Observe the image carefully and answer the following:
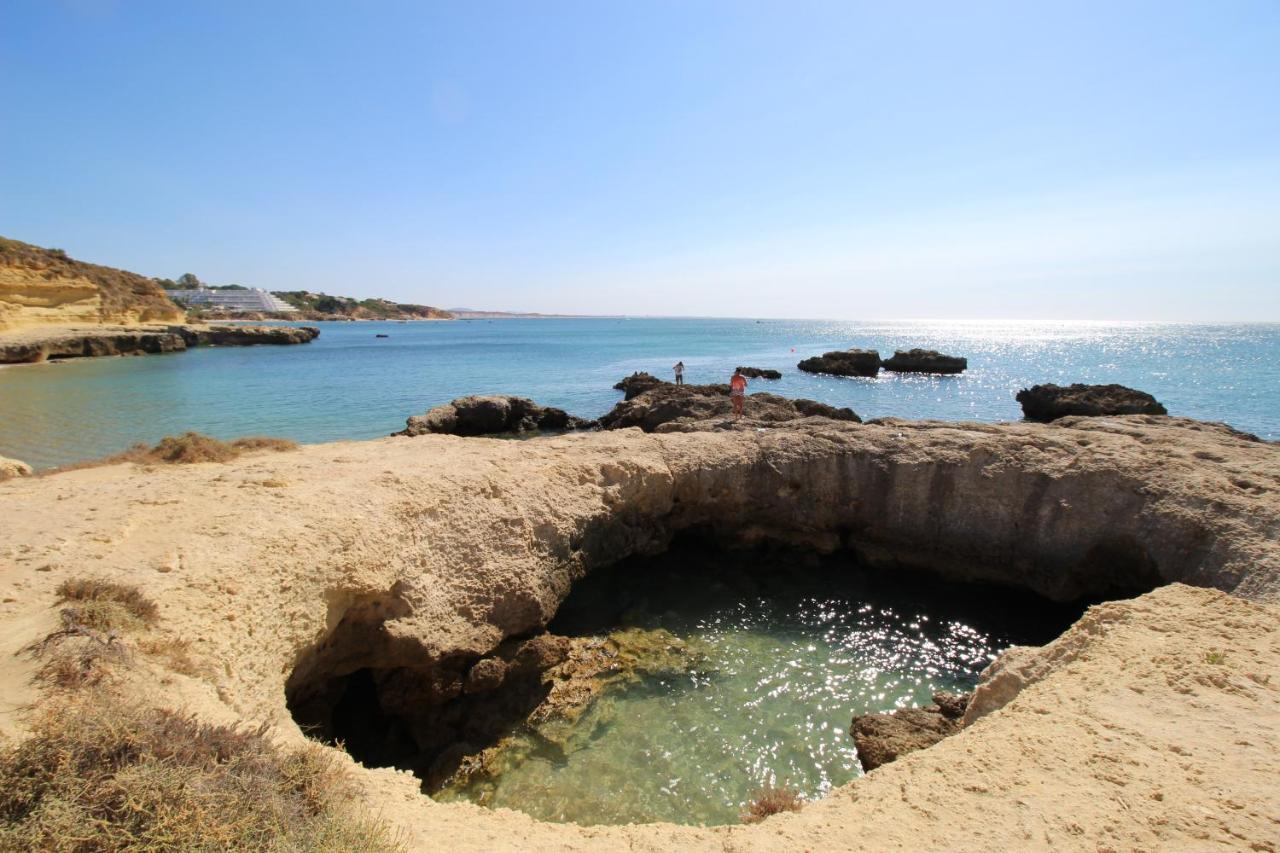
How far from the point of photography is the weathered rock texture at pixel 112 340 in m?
46.0

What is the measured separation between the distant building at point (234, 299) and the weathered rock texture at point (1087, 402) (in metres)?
178

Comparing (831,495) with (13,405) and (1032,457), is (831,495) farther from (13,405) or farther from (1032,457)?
(13,405)

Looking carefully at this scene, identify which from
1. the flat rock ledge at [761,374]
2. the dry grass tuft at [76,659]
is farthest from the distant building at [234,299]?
the dry grass tuft at [76,659]

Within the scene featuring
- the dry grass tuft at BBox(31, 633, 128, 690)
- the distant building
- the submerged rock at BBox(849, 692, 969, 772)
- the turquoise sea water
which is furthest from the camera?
the distant building

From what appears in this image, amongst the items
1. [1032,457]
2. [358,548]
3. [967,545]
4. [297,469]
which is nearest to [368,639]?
[358,548]

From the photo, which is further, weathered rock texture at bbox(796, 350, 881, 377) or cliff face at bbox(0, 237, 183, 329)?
weathered rock texture at bbox(796, 350, 881, 377)

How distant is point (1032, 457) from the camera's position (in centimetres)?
1190

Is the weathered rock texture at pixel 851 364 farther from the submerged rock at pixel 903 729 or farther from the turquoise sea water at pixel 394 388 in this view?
the submerged rock at pixel 903 729

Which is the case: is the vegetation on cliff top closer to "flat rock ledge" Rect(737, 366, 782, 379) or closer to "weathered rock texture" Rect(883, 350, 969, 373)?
"flat rock ledge" Rect(737, 366, 782, 379)

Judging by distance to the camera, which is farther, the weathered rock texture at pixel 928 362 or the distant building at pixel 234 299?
the distant building at pixel 234 299

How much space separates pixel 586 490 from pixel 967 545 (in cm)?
829

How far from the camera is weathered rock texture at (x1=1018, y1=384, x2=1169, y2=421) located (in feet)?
83.1

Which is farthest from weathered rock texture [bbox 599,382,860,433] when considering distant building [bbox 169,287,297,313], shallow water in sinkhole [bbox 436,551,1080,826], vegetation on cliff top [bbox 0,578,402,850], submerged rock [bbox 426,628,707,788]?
distant building [bbox 169,287,297,313]

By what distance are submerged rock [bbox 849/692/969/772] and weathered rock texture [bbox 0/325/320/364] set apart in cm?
6526
